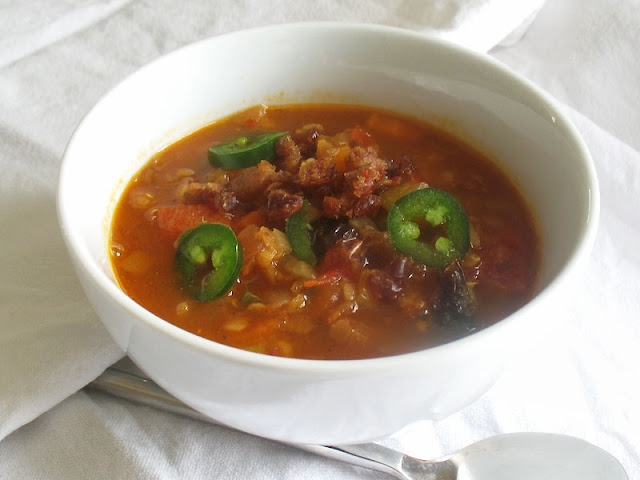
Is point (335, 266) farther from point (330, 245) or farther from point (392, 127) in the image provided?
point (392, 127)

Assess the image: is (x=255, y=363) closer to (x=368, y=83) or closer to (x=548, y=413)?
(x=548, y=413)

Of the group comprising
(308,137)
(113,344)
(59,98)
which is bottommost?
(59,98)

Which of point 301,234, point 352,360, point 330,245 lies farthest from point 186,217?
point 352,360

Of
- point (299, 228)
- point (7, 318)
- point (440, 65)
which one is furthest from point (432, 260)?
point (7, 318)

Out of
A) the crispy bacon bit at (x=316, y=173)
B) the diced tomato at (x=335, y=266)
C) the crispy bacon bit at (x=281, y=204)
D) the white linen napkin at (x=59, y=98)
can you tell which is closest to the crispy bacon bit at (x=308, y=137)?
the crispy bacon bit at (x=316, y=173)

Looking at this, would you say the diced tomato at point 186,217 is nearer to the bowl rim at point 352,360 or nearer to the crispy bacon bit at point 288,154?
the crispy bacon bit at point 288,154

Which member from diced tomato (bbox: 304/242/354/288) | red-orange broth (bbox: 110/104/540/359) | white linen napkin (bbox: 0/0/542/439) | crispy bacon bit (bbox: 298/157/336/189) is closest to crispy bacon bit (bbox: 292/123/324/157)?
red-orange broth (bbox: 110/104/540/359)
